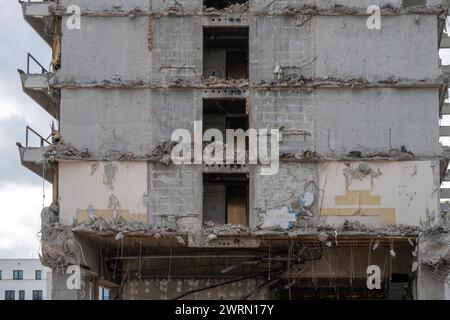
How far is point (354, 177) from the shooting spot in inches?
1548

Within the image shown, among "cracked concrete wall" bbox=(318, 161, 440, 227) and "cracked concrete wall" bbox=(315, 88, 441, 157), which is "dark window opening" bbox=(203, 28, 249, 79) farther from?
"cracked concrete wall" bbox=(318, 161, 440, 227)

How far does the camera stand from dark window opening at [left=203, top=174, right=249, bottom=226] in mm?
42406

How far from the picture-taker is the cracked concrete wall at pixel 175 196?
3938 centimetres

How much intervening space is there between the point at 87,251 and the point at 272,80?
33.7ft

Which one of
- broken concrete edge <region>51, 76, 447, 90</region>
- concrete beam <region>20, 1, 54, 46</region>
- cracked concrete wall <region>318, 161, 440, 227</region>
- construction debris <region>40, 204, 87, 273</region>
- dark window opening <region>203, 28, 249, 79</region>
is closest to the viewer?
cracked concrete wall <region>318, 161, 440, 227</region>

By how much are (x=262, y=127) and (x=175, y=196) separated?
4.44m

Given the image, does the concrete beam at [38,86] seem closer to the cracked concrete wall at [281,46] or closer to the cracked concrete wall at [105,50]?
the cracked concrete wall at [105,50]

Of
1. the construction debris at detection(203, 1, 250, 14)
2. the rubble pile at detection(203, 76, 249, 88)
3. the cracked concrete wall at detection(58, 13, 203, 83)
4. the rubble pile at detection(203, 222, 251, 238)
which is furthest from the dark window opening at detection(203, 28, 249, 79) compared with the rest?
the rubble pile at detection(203, 222, 251, 238)

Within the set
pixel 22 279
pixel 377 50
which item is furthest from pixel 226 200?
pixel 22 279

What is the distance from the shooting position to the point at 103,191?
39.5 m

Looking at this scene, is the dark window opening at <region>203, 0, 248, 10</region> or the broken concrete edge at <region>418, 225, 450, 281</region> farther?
the dark window opening at <region>203, 0, 248, 10</region>

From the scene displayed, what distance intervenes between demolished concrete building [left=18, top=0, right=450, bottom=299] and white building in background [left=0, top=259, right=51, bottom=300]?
72708mm
